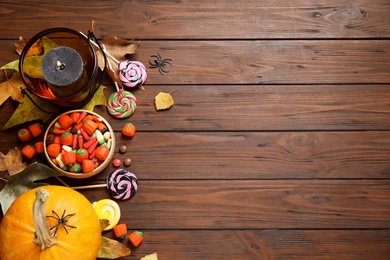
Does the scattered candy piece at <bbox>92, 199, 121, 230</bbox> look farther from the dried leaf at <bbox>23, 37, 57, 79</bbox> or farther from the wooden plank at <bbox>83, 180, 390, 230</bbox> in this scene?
the dried leaf at <bbox>23, 37, 57, 79</bbox>

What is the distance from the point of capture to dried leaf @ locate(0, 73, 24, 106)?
141 cm

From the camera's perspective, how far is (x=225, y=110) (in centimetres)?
143

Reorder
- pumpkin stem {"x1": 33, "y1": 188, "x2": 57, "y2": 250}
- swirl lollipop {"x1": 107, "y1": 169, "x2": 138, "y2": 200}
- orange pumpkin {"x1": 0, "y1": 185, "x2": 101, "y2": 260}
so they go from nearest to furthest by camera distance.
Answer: pumpkin stem {"x1": 33, "y1": 188, "x2": 57, "y2": 250} < orange pumpkin {"x1": 0, "y1": 185, "x2": 101, "y2": 260} < swirl lollipop {"x1": 107, "y1": 169, "x2": 138, "y2": 200}

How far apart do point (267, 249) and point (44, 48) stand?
89 centimetres

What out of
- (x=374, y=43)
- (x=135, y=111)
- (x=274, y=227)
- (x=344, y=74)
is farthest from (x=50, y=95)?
(x=374, y=43)

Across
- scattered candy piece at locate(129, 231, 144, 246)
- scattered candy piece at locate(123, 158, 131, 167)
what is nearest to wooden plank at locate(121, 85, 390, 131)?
scattered candy piece at locate(123, 158, 131, 167)

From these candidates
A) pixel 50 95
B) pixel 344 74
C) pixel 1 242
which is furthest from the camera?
pixel 344 74

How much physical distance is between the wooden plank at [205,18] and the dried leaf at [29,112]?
0.79 feet

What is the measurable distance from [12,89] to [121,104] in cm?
34

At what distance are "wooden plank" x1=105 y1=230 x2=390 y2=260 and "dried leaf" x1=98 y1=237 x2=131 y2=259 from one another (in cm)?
4

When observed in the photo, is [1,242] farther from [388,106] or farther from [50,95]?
[388,106]

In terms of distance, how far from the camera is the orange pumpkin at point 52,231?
Answer: 114 centimetres

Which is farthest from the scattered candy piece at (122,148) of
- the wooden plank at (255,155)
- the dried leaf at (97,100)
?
the dried leaf at (97,100)

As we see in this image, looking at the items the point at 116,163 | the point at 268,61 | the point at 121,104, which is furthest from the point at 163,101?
the point at 268,61
